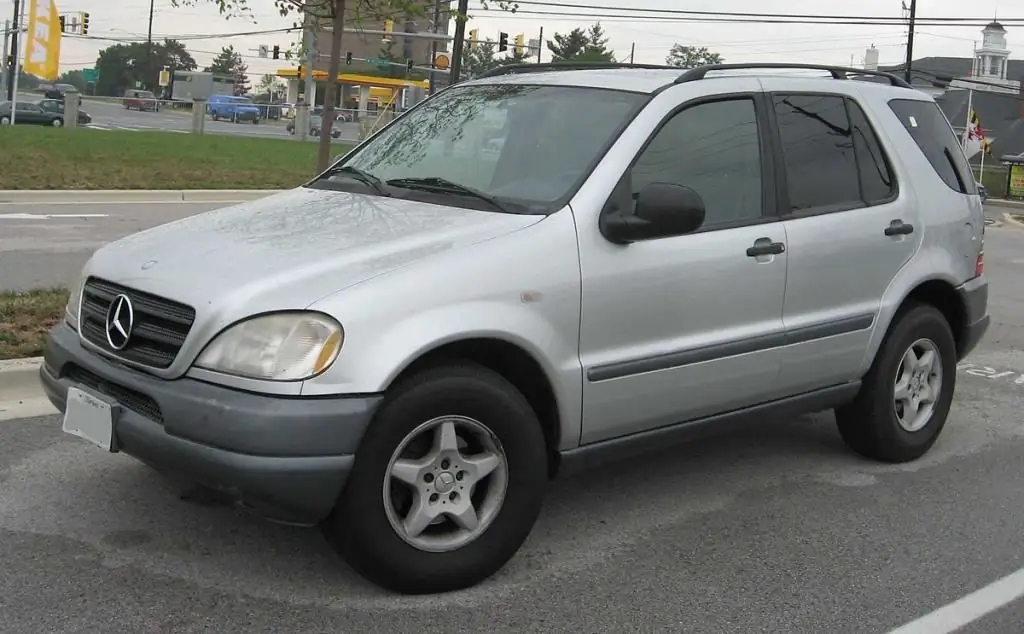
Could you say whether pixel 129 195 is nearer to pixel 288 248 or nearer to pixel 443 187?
pixel 443 187

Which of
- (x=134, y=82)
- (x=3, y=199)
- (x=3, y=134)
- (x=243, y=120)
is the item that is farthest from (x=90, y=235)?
(x=134, y=82)

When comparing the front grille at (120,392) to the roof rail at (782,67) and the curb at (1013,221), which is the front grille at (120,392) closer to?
the roof rail at (782,67)

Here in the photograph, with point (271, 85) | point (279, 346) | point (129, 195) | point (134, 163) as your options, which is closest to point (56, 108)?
point (134, 163)

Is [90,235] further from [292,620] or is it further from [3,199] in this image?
[292,620]

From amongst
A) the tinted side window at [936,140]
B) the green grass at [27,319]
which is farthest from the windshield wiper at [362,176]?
the tinted side window at [936,140]

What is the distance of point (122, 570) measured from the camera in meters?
3.66

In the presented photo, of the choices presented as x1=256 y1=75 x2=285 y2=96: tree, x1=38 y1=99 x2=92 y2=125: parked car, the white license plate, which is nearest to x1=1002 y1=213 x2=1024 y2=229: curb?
the white license plate

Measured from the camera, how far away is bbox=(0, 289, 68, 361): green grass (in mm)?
5957

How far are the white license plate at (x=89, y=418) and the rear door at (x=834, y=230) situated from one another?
2653 mm

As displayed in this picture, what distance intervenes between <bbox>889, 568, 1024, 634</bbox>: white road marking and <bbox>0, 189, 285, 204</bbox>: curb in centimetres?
1152

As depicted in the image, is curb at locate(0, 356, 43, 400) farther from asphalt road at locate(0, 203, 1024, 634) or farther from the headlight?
the headlight

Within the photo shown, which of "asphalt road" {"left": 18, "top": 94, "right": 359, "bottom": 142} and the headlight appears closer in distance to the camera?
the headlight

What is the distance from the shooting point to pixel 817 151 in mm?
4930

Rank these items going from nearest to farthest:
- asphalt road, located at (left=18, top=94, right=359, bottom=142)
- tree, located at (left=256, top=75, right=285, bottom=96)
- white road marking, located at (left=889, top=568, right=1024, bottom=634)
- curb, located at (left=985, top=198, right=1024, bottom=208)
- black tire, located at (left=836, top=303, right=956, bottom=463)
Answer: white road marking, located at (left=889, top=568, right=1024, bottom=634)
black tire, located at (left=836, top=303, right=956, bottom=463)
curb, located at (left=985, top=198, right=1024, bottom=208)
asphalt road, located at (left=18, top=94, right=359, bottom=142)
tree, located at (left=256, top=75, right=285, bottom=96)
